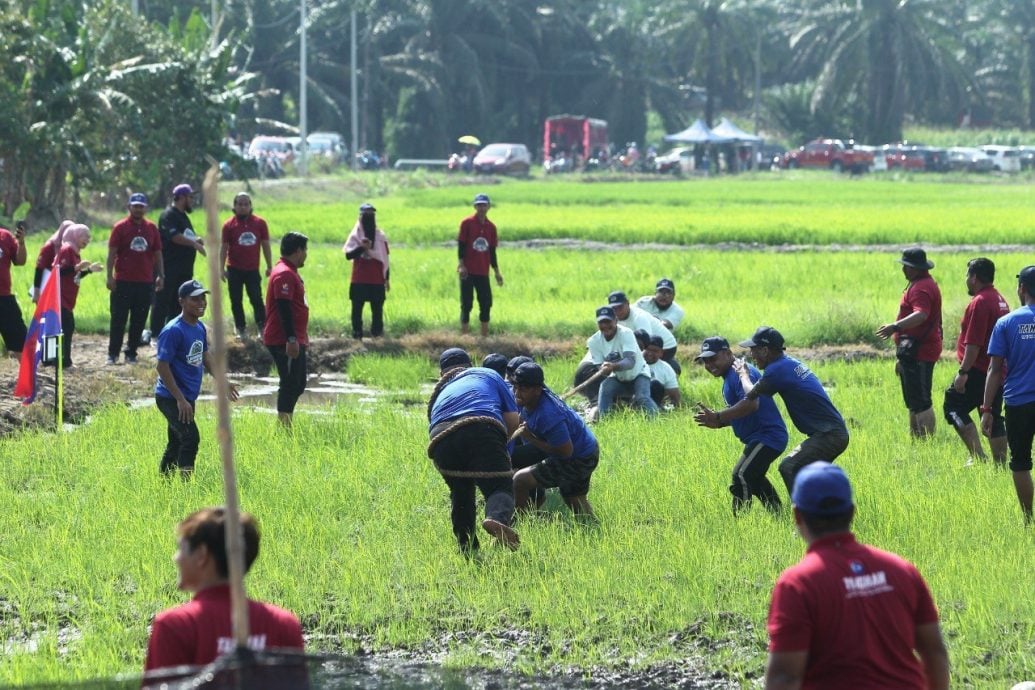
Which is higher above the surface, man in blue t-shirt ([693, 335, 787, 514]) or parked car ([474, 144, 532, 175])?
parked car ([474, 144, 532, 175])

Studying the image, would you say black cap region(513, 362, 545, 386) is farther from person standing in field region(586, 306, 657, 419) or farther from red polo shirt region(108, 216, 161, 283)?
red polo shirt region(108, 216, 161, 283)

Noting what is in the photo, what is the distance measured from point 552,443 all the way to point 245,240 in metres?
8.05

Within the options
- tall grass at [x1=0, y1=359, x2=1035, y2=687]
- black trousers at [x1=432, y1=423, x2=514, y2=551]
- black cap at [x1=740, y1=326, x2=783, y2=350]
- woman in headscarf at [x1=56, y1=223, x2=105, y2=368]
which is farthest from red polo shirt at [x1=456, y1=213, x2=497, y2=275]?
black trousers at [x1=432, y1=423, x2=514, y2=551]

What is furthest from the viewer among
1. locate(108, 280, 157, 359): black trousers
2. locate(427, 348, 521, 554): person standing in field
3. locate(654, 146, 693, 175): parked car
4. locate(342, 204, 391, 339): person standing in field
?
locate(654, 146, 693, 175): parked car

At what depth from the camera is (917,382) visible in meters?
12.8

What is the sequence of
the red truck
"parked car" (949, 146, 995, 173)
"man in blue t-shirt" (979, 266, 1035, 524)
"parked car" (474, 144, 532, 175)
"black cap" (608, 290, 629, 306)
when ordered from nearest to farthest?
"man in blue t-shirt" (979, 266, 1035, 524)
"black cap" (608, 290, 629, 306)
"parked car" (474, 144, 532, 175)
"parked car" (949, 146, 995, 173)
the red truck

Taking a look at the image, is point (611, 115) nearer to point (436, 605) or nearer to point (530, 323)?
point (530, 323)

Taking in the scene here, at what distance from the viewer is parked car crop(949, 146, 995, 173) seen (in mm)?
72312

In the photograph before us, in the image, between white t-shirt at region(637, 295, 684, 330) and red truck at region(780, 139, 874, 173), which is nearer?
white t-shirt at region(637, 295, 684, 330)

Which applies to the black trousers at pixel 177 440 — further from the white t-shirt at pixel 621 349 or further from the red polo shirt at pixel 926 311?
the red polo shirt at pixel 926 311

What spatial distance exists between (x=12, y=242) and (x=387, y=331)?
5.73 meters

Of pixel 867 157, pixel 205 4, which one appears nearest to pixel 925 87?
pixel 867 157

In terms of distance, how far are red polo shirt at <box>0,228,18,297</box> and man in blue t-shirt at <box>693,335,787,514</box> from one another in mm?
7060

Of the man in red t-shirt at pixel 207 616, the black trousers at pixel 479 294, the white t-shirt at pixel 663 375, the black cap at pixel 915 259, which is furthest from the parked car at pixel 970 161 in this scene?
the man in red t-shirt at pixel 207 616
